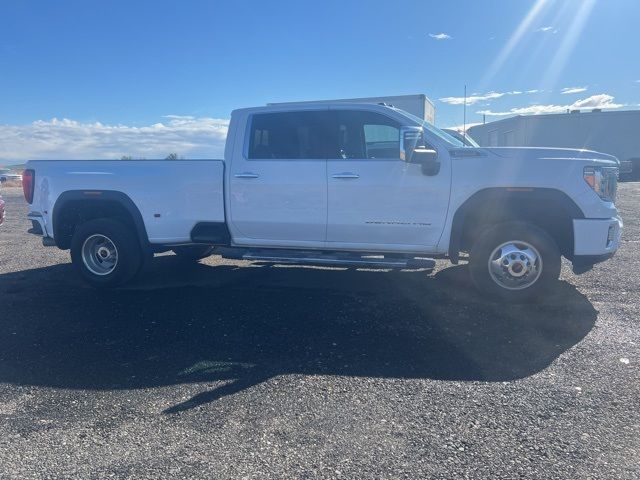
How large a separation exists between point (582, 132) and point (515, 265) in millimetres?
22604

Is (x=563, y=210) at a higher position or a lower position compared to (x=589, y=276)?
higher

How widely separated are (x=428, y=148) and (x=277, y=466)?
3.95 meters

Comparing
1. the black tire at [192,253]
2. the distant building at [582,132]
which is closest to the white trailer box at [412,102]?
the black tire at [192,253]

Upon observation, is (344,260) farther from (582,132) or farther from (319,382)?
(582,132)

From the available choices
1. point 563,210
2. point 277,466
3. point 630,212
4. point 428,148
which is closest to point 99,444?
point 277,466

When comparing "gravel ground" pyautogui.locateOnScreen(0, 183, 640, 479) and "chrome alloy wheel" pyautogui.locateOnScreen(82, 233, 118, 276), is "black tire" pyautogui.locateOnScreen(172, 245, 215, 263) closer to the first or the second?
"chrome alloy wheel" pyautogui.locateOnScreen(82, 233, 118, 276)

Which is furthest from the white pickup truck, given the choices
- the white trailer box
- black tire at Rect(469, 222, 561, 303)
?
the white trailer box

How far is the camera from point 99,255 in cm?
682

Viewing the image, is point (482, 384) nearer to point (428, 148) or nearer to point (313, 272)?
point (428, 148)

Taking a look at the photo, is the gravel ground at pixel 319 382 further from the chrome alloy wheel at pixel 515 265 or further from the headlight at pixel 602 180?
the headlight at pixel 602 180

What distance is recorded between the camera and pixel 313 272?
7.60 meters

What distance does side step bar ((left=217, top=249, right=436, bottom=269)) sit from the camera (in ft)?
18.7

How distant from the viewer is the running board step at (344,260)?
569cm

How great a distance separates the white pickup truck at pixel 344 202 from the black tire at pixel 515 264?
1 centimetres
